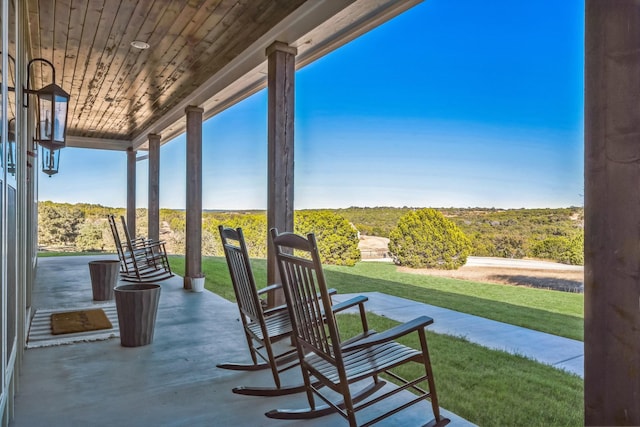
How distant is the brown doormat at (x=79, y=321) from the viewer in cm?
395

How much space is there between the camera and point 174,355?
129 inches

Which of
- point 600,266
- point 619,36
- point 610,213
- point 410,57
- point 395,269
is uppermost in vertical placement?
point 410,57

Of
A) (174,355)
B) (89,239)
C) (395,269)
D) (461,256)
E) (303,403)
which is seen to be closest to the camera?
(303,403)

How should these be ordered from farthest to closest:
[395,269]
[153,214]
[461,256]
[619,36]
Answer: [395,269] < [461,256] < [153,214] < [619,36]

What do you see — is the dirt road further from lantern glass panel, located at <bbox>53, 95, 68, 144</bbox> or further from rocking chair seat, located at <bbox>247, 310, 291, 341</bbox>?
lantern glass panel, located at <bbox>53, 95, 68, 144</bbox>

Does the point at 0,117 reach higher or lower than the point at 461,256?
higher

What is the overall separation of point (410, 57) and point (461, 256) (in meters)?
5.96

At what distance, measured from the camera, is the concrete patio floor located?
225cm

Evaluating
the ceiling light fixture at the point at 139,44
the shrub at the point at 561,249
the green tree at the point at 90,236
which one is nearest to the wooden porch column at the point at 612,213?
the ceiling light fixture at the point at 139,44

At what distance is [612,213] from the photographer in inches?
48.0

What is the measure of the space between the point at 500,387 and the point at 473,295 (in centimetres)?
516

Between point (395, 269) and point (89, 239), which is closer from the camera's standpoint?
point (395, 269)

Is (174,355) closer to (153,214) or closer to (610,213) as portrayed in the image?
(610,213)

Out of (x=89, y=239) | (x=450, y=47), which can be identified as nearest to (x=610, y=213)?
(x=450, y=47)
